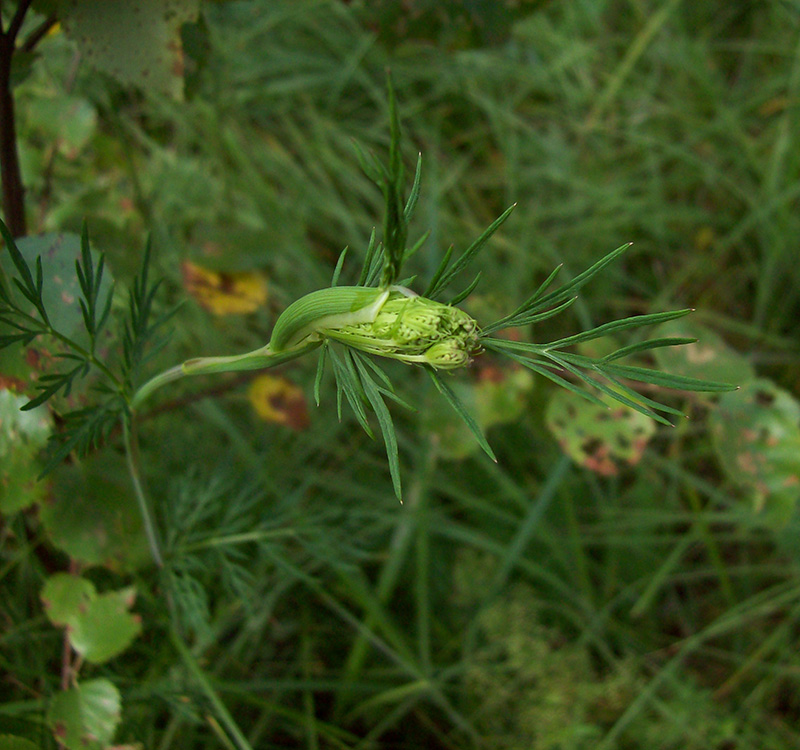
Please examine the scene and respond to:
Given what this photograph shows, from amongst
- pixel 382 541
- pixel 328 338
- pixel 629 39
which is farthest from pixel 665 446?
pixel 328 338

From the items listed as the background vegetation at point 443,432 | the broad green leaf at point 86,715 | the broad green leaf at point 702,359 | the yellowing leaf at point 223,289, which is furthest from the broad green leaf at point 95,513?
the broad green leaf at point 702,359

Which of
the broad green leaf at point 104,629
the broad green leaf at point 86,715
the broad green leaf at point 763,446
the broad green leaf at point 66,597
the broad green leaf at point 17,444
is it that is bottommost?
the broad green leaf at point 763,446

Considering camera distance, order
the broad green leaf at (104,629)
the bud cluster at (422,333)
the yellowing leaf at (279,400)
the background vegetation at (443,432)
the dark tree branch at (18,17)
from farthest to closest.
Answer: the yellowing leaf at (279,400), the background vegetation at (443,432), the broad green leaf at (104,629), the dark tree branch at (18,17), the bud cluster at (422,333)

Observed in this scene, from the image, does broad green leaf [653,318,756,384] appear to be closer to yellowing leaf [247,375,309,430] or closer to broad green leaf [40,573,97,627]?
yellowing leaf [247,375,309,430]

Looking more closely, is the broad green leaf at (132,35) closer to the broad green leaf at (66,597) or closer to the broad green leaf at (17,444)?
the broad green leaf at (17,444)

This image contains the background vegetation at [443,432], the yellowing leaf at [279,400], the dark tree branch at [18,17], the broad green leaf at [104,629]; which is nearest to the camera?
the dark tree branch at [18,17]

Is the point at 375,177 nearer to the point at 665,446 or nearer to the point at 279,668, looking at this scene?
the point at 279,668
